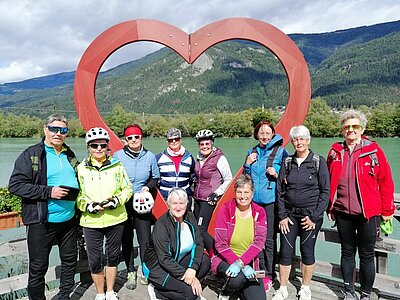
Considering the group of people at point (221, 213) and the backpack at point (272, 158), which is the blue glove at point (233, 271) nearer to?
the group of people at point (221, 213)

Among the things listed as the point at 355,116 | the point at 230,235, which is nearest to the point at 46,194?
the point at 230,235

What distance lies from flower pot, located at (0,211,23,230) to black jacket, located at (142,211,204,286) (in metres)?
1.87

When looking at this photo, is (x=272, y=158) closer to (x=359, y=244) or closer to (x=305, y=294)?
(x=359, y=244)

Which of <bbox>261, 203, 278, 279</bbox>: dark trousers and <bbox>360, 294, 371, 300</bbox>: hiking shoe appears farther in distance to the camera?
<bbox>261, 203, 278, 279</bbox>: dark trousers

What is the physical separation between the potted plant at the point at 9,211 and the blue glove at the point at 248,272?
245 cm

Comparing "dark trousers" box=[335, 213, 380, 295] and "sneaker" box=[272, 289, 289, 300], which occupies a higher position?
"dark trousers" box=[335, 213, 380, 295]

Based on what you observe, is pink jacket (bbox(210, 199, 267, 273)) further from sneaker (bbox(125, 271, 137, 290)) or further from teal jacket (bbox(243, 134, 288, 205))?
sneaker (bbox(125, 271, 137, 290))

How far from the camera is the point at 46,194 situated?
2.42m

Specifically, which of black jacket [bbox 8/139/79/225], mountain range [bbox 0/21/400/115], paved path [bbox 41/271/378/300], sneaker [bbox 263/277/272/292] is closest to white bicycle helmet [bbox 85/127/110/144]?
black jacket [bbox 8/139/79/225]

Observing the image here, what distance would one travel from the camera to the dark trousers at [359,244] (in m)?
2.67

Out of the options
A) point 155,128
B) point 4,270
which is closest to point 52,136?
point 4,270

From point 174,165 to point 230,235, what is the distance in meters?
0.78

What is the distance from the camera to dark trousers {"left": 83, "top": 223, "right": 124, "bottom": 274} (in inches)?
105

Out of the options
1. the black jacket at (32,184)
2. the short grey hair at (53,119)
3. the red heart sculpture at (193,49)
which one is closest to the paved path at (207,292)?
the red heart sculpture at (193,49)
